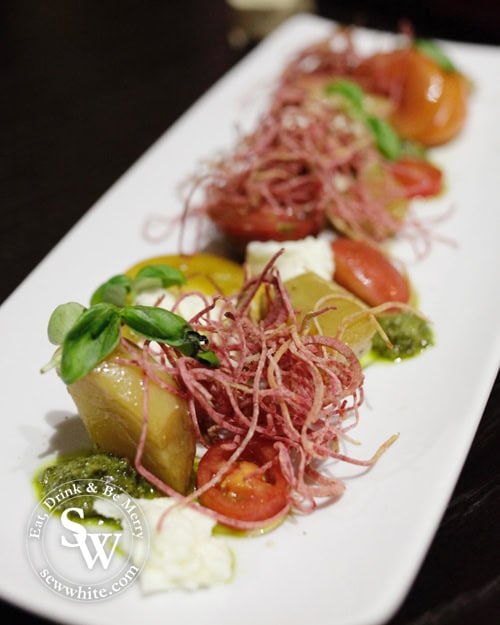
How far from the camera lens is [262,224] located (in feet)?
11.0

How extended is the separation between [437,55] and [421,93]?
1.07 feet

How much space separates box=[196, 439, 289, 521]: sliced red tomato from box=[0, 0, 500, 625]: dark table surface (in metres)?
0.49

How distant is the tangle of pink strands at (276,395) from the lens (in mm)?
2252

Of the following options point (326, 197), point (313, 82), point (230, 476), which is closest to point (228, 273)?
point (326, 197)

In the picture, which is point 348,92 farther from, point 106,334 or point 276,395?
A: point 106,334

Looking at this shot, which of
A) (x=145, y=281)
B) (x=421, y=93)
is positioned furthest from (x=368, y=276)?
(x=421, y=93)

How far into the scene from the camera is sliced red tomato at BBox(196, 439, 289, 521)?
2188 millimetres

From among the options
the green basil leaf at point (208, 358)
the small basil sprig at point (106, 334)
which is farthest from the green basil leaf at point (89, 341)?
the green basil leaf at point (208, 358)

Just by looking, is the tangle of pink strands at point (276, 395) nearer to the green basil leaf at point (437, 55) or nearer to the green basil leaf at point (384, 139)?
the green basil leaf at point (384, 139)

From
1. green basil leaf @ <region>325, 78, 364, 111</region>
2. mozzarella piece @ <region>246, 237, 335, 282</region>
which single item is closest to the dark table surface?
mozzarella piece @ <region>246, 237, 335, 282</region>

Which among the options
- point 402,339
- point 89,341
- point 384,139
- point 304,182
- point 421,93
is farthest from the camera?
point 421,93

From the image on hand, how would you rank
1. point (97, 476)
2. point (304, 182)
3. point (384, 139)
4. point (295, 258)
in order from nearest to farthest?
point (97, 476) → point (295, 258) → point (304, 182) → point (384, 139)

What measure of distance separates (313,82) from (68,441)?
3005 mm

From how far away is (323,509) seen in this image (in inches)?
87.8
